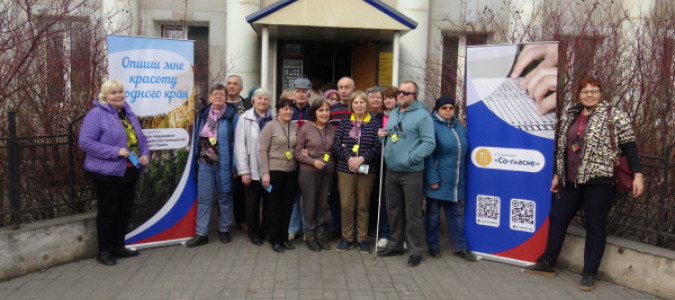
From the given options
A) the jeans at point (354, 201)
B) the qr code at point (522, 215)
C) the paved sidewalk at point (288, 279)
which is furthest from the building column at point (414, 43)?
the paved sidewalk at point (288, 279)

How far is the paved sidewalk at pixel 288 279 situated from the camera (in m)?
4.43

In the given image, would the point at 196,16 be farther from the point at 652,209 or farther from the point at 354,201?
the point at 652,209

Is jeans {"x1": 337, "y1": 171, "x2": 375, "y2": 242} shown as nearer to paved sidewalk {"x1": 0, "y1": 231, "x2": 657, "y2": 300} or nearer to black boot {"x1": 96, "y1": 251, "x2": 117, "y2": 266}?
paved sidewalk {"x1": 0, "y1": 231, "x2": 657, "y2": 300}

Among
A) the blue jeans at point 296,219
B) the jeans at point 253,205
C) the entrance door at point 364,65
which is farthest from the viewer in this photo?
the entrance door at point 364,65

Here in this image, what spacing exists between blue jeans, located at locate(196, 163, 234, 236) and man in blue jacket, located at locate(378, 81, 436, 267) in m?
1.80

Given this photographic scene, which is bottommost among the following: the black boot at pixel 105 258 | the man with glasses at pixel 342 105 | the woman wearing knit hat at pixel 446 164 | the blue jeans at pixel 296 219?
the black boot at pixel 105 258

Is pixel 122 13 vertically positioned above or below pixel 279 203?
above

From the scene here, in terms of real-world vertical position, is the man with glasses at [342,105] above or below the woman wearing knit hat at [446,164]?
above

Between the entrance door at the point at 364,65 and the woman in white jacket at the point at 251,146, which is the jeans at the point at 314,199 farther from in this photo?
the entrance door at the point at 364,65

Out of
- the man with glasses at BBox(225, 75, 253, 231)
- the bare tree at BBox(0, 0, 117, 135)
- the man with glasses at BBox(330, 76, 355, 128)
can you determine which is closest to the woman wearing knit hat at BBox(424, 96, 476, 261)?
the man with glasses at BBox(330, 76, 355, 128)

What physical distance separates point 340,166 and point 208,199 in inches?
60.2

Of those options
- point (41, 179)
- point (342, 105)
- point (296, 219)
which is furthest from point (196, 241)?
point (342, 105)

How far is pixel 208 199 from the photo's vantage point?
5.74 metres

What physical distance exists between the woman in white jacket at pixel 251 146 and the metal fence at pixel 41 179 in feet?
5.28
